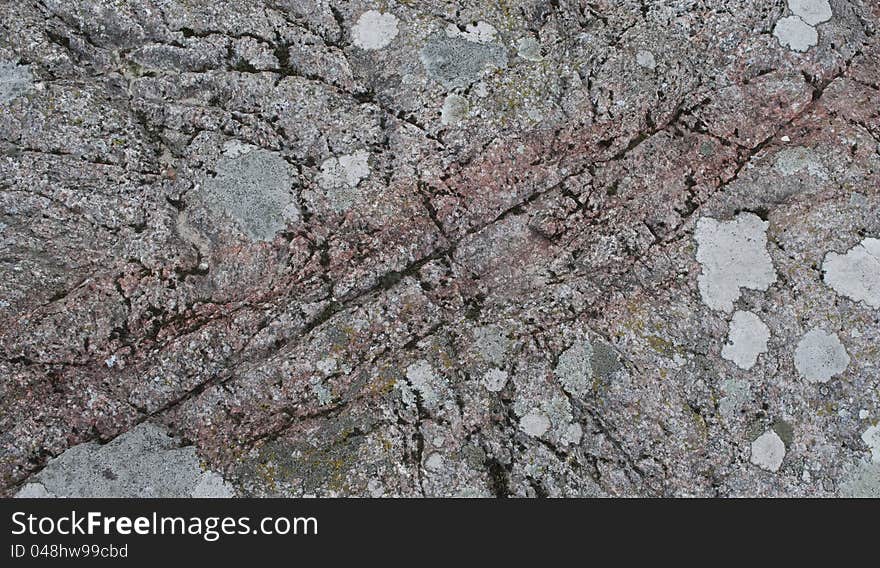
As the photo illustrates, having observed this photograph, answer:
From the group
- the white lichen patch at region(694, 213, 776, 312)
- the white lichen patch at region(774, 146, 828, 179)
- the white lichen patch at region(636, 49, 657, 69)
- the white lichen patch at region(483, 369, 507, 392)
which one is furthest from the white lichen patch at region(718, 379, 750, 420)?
the white lichen patch at region(636, 49, 657, 69)

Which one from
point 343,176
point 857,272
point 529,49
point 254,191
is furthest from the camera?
point 529,49

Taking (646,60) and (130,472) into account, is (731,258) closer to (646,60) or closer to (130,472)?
(646,60)

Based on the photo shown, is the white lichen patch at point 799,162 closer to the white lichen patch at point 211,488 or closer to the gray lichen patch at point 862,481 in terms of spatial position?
the gray lichen patch at point 862,481

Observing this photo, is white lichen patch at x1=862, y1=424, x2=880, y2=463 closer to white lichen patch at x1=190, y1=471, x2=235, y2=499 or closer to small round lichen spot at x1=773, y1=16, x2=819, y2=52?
small round lichen spot at x1=773, y1=16, x2=819, y2=52

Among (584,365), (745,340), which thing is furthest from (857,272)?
(584,365)

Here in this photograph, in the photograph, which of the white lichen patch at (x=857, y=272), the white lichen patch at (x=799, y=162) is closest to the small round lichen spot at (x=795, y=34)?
the white lichen patch at (x=799, y=162)

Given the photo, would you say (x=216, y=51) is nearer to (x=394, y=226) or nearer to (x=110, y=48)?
(x=110, y=48)
